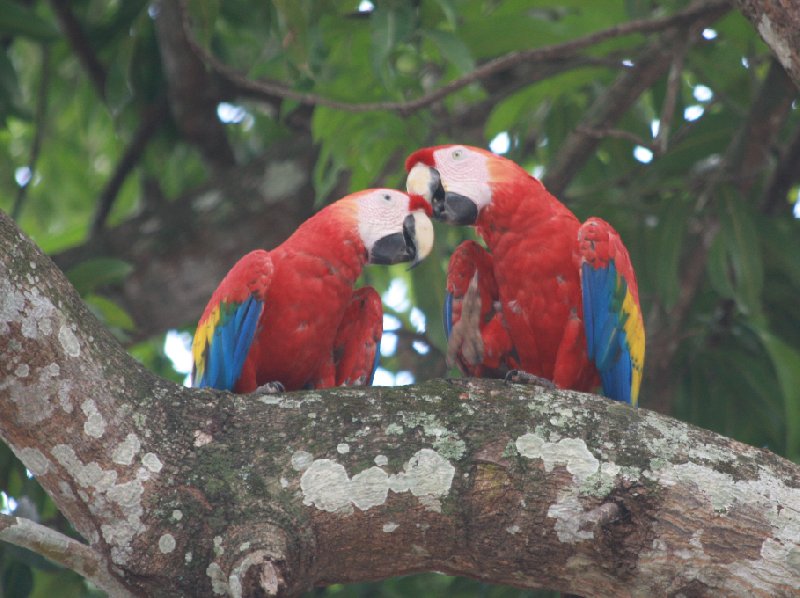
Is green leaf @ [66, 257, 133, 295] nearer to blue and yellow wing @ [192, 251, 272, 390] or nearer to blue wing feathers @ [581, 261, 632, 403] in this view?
blue and yellow wing @ [192, 251, 272, 390]

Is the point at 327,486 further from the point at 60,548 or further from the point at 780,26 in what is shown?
the point at 780,26

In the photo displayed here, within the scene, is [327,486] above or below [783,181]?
below

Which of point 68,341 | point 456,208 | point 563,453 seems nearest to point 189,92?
point 456,208

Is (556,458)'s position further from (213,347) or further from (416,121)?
(416,121)

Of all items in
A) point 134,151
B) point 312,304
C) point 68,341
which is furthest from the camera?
point 134,151

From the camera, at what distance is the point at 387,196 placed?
3709mm

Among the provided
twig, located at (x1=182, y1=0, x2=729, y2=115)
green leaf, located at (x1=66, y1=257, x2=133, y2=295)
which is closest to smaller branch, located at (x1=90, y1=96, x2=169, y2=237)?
green leaf, located at (x1=66, y1=257, x2=133, y2=295)

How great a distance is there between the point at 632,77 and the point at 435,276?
117 cm

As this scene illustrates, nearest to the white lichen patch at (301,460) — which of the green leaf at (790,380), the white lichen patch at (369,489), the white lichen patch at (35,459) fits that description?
the white lichen patch at (369,489)

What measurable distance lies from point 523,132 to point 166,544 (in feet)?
10.5

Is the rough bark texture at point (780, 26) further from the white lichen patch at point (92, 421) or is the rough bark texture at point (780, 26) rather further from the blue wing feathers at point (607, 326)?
the white lichen patch at point (92, 421)

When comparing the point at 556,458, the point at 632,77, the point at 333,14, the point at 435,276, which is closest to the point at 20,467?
the point at 435,276

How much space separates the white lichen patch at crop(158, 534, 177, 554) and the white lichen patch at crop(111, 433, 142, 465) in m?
0.18

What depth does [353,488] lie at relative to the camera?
2242mm
